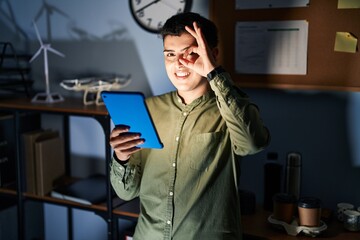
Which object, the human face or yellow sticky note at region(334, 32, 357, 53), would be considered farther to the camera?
yellow sticky note at region(334, 32, 357, 53)

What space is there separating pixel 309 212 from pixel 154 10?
122cm

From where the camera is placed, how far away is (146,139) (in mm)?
1483

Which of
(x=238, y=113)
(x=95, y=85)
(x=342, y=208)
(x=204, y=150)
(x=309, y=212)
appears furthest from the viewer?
(x=95, y=85)

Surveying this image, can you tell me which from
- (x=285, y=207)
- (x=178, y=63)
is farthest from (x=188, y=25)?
(x=285, y=207)

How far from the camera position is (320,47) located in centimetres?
195

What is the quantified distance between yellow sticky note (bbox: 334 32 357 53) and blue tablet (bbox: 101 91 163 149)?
3.06 ft

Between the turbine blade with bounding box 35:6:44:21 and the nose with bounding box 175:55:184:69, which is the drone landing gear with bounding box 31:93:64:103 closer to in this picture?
the turbine blade with bounding box 35:6:44:21

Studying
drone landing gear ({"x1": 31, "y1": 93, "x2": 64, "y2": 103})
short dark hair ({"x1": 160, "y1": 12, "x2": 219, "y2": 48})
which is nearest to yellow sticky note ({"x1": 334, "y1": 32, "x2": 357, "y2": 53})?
short dark hair ({"x1": 160, "y1": 12, "x2": 219, "y2": 48})

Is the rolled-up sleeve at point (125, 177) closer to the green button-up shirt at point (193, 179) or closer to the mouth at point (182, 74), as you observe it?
the green button-up shirt at point (193, 179)

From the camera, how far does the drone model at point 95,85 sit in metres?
2.28

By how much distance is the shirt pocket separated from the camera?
1.59m

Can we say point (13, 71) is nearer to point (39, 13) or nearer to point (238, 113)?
point (39, 13)

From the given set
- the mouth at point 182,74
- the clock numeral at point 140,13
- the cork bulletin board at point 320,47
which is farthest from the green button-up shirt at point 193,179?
the clock numeral at point 140,13

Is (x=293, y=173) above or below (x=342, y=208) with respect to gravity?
above
